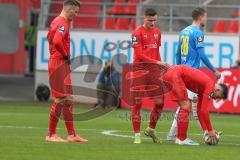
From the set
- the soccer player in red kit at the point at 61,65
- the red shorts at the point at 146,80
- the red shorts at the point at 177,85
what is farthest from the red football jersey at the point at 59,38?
the red shorts at the point at 177,85

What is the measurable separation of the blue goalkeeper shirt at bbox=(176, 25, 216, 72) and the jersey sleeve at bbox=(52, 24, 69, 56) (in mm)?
2123

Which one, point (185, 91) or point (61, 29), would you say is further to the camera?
point (185, 91)

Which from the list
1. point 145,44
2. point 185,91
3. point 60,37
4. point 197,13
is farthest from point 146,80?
point 60,37

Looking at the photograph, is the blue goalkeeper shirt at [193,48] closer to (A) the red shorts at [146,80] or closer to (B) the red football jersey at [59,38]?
(A) the red shorts at [146,80]

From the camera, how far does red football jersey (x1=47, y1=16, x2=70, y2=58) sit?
49.9ft

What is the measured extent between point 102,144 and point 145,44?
2.05 meters

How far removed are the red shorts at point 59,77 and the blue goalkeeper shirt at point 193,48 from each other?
209 cm

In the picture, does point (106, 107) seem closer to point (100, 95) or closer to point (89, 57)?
point (100, 95)

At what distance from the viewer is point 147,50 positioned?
1591 cm

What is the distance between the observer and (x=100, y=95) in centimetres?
3148

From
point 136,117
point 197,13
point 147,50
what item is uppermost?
point 197,13

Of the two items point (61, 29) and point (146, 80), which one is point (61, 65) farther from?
point (146, 80)

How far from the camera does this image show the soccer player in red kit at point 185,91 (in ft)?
50.3

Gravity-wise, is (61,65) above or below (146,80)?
above
